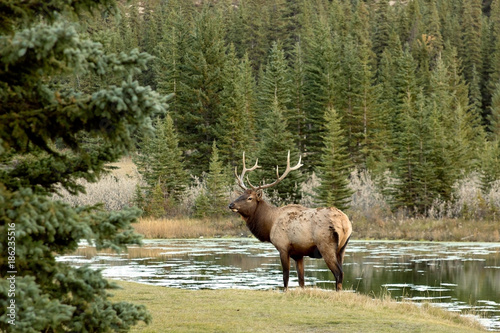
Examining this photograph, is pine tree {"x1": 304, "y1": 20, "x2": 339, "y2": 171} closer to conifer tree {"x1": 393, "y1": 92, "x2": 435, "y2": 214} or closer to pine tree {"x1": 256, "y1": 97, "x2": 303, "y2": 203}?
pine tree {"x1": 256, "y1": 97, "x2": 303, "y2": 203}

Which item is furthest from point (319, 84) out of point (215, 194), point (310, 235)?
point (310, 235)

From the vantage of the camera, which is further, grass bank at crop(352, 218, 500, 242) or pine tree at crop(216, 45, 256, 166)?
pine tree at crop(216, 45, 256, 166)

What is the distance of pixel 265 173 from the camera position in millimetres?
35938

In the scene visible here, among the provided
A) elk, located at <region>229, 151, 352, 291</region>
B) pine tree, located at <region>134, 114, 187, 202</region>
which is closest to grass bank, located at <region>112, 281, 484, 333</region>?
elk, located at <region>229, 151, 352, 291</region>

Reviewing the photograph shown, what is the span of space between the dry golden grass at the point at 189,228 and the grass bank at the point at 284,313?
18.9 metres

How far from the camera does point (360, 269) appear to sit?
72.9ft

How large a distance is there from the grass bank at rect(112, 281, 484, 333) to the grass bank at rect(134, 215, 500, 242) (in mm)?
17872

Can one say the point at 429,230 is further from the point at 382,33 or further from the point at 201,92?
the point at 382,33

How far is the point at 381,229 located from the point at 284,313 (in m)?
21.2

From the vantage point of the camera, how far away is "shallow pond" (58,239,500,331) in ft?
57.9

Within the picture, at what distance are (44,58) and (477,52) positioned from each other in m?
86.4

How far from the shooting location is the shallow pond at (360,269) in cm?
1766

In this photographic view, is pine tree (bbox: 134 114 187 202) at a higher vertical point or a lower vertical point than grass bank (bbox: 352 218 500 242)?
higher

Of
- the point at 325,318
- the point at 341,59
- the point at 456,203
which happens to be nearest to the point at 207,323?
the point at 325,318
